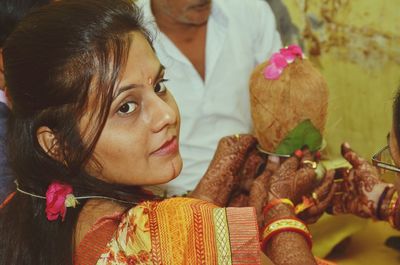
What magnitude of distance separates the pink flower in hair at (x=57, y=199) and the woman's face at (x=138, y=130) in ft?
0.18

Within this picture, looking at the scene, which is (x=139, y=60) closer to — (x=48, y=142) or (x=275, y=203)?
(x=48, y=142)

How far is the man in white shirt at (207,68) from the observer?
1.97 meters

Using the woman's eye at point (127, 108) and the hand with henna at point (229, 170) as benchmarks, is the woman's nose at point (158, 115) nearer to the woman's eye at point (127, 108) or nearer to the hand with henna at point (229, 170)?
the woman's eye at point (127, 108)

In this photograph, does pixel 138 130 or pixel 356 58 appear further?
pixel 356 58

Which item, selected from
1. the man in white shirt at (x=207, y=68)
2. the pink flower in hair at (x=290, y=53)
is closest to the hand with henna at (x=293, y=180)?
the pink flower in hair at (x=290, y=53)

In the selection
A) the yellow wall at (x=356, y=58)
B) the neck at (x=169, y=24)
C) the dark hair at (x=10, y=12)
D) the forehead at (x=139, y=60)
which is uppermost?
the forehead at (x=139, y=60)

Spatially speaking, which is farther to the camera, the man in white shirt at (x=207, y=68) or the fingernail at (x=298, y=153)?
the man in white shirt at (x=207, y=68)

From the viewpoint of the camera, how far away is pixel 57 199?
3.22ft

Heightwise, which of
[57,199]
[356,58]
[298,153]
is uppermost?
[57,199]

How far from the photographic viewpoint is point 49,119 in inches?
37.8

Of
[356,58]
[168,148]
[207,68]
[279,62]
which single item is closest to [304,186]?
[279,62]

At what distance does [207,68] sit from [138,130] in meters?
1.07

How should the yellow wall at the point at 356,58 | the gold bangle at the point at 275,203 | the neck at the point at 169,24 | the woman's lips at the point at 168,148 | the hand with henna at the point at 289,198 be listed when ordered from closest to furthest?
the woman's lips at the point at 168,148
the hand with henna at the point at 289,198
the gold bangle at the point at 275,203
the neck at the point at 169,24
the yellow wall at the point at 356,58

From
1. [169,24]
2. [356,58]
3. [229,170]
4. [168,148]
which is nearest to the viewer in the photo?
[168,148]
